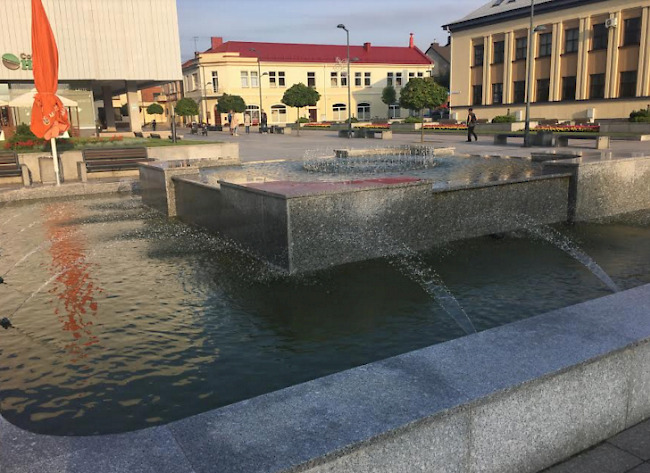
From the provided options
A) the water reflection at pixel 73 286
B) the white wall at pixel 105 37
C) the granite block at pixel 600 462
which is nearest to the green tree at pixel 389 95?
the white wall at pixel 105 37

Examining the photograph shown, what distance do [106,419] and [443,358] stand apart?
2283 mm

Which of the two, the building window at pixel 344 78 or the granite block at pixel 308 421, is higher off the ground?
the building window at pixel 344 78


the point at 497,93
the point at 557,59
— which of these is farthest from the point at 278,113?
the point at 557,59

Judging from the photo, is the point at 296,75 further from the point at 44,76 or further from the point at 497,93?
the point at 44,76

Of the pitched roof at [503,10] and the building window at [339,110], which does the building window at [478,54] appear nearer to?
the pitched roof at [503,10]

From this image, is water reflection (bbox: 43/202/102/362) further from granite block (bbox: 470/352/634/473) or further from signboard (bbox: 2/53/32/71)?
signboard (bbox: 2/53/32/71)

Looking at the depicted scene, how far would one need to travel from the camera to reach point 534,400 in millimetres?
3100

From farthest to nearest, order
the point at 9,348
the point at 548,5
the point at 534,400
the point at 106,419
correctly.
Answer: the point at 548,5 → the point at 9,348 → the point at 106,419 → the point at 534,400

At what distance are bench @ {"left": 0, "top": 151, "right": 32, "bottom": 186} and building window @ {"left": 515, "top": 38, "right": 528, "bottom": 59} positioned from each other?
43461 mm

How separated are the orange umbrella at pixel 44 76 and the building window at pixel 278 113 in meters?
58.3

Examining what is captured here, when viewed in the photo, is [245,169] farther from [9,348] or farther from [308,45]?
[308,45]

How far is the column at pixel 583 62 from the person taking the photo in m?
44.1

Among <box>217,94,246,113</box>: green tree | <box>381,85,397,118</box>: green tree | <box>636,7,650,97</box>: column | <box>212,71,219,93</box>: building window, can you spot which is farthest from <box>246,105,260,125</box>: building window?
<box>636,7,650,97</box>: column

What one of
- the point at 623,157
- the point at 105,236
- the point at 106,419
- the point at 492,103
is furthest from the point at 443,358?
the point at 492,103
